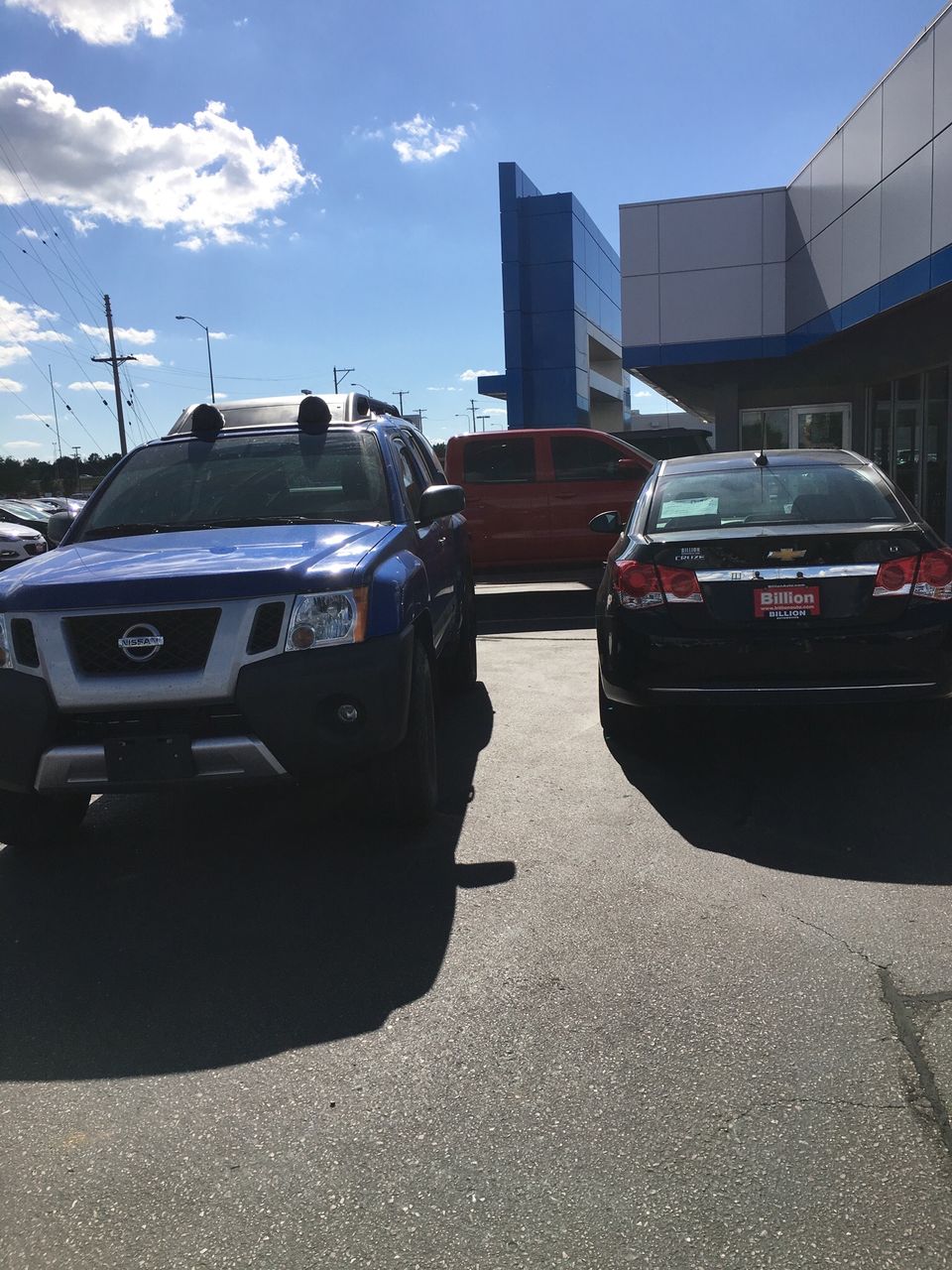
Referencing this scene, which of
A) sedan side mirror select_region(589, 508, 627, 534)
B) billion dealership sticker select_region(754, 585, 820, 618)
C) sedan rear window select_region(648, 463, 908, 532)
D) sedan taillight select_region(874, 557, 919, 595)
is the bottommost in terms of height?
billion dealership sticker select_region(754, 585, 820, 618)

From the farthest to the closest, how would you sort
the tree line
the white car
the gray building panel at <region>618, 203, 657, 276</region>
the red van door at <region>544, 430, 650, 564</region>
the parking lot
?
the tree line, the gray building panel at <region>618, 203, 657, 276</region>, the white car, the red van door at <region>544, 430, 650, 564</region>, the parking lot

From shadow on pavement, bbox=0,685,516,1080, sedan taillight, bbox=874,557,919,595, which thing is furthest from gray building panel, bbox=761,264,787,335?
shadow on pavement, bbox=0,685,516,1080

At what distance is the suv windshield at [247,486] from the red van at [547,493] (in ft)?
22.6

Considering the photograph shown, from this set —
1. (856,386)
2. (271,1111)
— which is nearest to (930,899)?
(271,1111)

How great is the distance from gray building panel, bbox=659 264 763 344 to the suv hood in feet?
58.5

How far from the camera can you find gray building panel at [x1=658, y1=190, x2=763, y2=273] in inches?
798

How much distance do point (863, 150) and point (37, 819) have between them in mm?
15544

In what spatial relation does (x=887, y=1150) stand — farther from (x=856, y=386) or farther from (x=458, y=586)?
(x=856, y=386)

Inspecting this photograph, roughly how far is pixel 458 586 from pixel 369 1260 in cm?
531

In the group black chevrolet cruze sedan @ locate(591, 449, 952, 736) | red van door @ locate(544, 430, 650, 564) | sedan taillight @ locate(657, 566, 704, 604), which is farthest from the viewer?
red van door @ locate(544, 430, 650, 564)

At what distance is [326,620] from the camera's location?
3953mm

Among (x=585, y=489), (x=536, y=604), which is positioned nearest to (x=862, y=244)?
(x=585, y=489)

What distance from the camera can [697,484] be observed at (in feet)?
19.3

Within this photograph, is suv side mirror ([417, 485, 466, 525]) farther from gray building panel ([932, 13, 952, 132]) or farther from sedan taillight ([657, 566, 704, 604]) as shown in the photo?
gray building panel ([932, 13, 952, 132])
